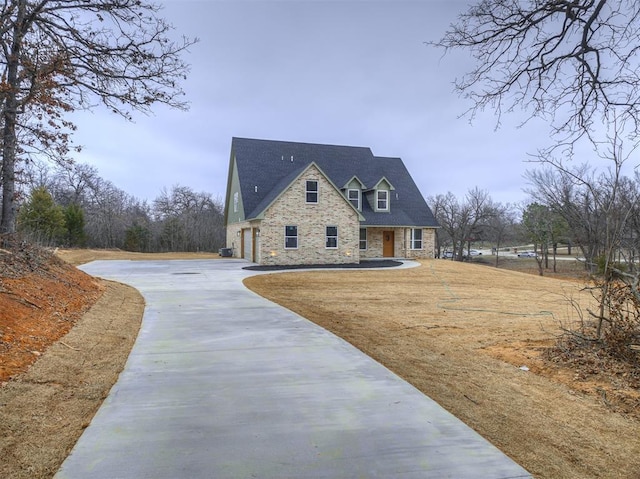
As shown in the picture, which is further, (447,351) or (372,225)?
(372,225)

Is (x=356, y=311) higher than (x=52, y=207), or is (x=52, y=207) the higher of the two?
(x=52, y=207)

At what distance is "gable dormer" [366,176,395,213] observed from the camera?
94.2 ft

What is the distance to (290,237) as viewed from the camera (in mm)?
24031

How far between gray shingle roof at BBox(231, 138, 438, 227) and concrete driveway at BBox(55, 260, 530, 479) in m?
20.0

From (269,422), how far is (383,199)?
2625cm

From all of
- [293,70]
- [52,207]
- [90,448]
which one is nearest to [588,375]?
[90,448]

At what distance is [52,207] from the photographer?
32.0 m

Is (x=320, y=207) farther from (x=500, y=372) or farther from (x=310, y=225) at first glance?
(x=500, y=372)

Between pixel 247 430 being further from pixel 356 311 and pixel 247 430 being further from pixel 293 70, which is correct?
pixel 293 70

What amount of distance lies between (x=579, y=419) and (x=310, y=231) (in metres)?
20.6

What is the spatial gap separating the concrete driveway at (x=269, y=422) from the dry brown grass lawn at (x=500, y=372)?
44 centimetres

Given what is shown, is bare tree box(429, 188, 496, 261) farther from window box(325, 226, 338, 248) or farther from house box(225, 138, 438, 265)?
window box(325, 226, 338, 248)

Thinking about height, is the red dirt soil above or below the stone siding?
below

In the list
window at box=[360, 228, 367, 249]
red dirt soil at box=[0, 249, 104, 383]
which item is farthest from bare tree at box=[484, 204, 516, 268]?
red dirt soil at box=[0, 249, 104, 383]
